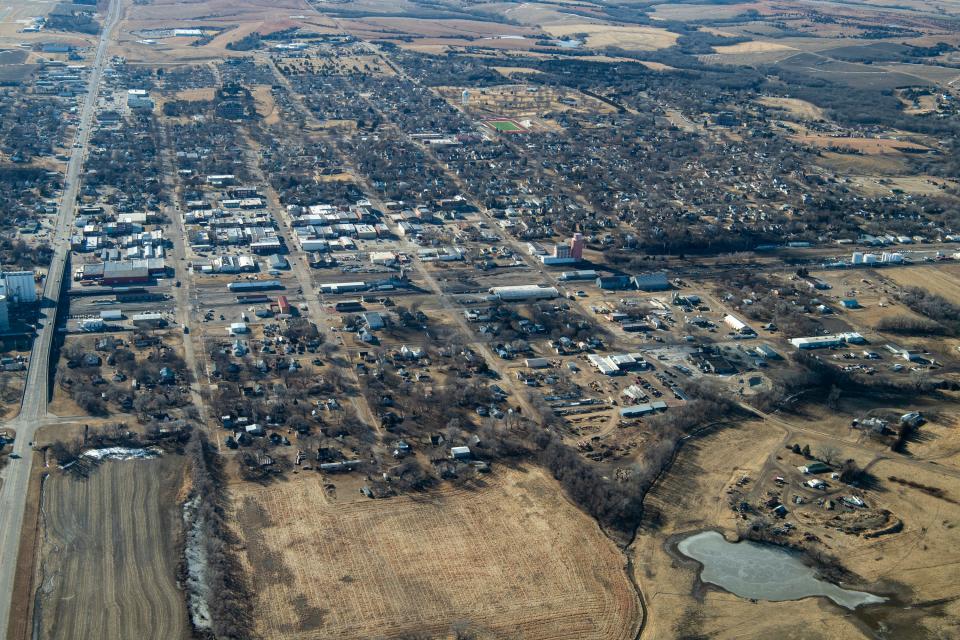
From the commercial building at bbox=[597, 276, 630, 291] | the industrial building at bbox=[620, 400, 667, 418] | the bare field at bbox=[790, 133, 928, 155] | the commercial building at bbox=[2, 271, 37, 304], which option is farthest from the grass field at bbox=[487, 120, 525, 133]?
the industrial building at bbox=[620, 400, 667, 418]

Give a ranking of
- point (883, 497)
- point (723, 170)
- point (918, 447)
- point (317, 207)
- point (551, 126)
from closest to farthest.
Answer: point (883, 497)
point (918, 447)
point (317, 207)
point (723, 170)
point (551, 126)

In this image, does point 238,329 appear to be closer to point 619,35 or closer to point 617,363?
point 617,363

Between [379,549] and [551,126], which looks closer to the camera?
[379,549]

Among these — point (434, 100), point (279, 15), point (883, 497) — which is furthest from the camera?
point (279, 15)

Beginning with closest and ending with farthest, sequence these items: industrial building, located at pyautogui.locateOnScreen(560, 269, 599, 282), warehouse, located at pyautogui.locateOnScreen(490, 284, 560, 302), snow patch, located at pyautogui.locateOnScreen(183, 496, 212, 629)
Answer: snow patch, located at pyautogui.locateOnScreen(183, 496, 212, 629)
warehouse, located at pyautogui.locateOnScreen(490, 284, 560, 302)
industrial building, located at pyautogui.locateOnScreen(560, 269, 599, 282)

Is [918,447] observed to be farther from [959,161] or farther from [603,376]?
[959,161]

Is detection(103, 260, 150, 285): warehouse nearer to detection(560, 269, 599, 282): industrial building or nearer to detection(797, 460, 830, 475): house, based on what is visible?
detection(560, 269, 599, 282): industrial building

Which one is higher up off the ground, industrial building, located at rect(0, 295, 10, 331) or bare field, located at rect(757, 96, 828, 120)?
industrial building, located at rect(0, 295, 10, 331)

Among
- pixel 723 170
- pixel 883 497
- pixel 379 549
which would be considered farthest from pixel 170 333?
pixel 723 170
